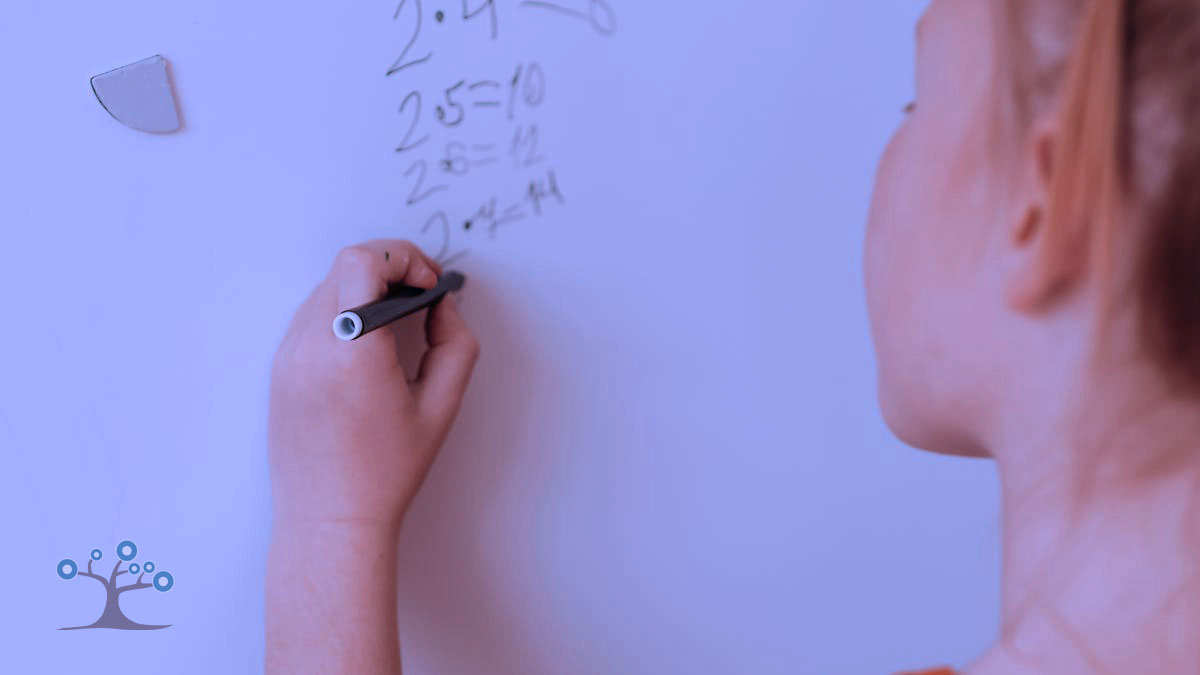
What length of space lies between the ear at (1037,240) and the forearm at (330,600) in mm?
280

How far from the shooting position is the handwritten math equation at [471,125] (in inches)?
17.2

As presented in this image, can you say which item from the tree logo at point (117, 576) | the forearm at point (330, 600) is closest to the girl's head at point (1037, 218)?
the forearm at point (330, 600)

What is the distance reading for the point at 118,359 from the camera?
45 centimetres

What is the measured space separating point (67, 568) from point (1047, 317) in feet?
1.38

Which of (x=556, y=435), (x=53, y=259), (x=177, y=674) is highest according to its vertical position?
(x=53, y=259)

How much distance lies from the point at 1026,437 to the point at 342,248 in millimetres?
284

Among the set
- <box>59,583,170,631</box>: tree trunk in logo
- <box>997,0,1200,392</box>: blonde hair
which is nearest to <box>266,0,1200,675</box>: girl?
<box>997,0,1200,392</box>: blonde hair

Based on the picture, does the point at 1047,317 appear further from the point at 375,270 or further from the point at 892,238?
the point at 375,270

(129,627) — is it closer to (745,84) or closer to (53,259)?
(53,259)

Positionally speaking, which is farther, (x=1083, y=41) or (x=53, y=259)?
(x=53, y=259)

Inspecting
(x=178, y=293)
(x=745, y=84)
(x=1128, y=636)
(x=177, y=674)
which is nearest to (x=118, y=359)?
(x=178, y=293)

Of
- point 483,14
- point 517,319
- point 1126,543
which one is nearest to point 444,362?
point 517,319

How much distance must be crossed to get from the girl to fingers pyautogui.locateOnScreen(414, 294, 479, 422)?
0.02 meters

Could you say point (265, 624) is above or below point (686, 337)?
below
